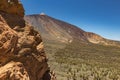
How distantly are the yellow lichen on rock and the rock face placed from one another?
3 centimetres

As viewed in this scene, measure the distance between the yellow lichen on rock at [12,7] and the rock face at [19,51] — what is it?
3 centimetres

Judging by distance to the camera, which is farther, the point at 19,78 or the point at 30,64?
the point at 30,64

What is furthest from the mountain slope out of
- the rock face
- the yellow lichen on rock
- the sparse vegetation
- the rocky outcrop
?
the rocky outcrop

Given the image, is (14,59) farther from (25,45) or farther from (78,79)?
(78,79)

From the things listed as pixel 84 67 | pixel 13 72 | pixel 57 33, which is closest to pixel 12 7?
pixel 13 72

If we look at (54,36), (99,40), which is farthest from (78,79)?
(99,40)

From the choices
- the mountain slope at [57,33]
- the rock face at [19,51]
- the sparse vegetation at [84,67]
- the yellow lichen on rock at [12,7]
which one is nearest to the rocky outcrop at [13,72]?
the rock face at [19,51]

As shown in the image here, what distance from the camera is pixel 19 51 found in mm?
7621

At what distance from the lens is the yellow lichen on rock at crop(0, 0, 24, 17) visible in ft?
27.4

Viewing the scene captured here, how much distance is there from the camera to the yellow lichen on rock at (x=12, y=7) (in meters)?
8.35

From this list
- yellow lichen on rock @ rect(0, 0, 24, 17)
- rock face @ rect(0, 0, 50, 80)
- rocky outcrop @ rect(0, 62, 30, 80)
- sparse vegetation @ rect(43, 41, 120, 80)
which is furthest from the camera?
sparse vegetation @ rect(43, 41, 120, 80)

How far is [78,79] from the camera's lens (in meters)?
28.6

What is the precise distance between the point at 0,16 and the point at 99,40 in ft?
403

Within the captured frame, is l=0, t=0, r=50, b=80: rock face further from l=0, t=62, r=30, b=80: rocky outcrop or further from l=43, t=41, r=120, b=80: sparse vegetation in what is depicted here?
l=43, t=41, r=120, b=80: sparse vegetation
